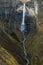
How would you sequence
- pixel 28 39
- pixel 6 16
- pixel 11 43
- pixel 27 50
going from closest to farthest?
pixel 11 43 < pixel 27 50 < pixel 28 39 < pixel 6 16

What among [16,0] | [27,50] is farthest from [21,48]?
[16,0]

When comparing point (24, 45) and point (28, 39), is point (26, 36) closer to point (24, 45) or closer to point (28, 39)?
point (28, 39)

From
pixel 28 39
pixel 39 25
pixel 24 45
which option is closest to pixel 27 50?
pixel 24 45

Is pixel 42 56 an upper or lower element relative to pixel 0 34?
lower

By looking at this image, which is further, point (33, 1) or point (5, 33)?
point (33, 1)

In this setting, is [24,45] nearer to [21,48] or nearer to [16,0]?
[21,48]

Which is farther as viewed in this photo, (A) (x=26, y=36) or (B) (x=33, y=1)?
(B) (x=33, y=1)

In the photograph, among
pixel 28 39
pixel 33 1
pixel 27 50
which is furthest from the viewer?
pixel 33 1

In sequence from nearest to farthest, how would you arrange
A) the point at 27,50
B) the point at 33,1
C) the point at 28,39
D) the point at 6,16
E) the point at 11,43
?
1. the point at 11,43
2. the point at 27,50
3. the point at 28,39
4. the point at 6,16
5. the point at 33,1

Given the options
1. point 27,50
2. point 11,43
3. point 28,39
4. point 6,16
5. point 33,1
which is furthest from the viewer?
point 33,1
